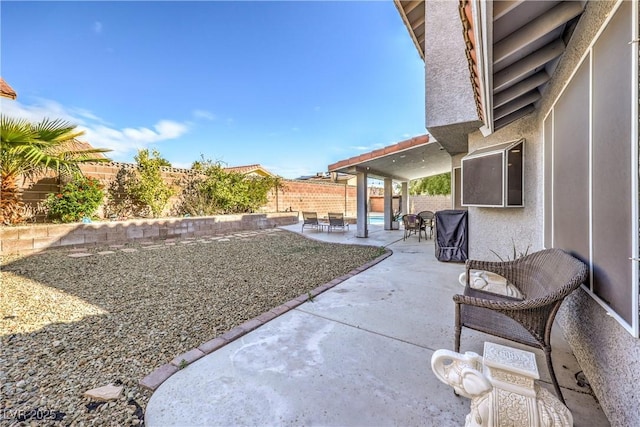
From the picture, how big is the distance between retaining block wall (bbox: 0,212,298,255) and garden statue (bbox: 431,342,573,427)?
32.0 feet

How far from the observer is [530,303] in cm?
203

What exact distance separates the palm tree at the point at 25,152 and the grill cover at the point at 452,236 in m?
10.1

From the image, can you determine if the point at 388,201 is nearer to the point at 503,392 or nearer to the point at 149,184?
the point at 149,184

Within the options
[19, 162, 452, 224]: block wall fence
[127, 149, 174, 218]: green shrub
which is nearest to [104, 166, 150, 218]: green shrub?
[127, 149, 174, 218]: green shrub

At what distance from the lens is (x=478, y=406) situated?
1.56 m

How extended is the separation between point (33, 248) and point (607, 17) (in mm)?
11070

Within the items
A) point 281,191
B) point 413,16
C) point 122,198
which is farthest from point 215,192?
point 413,16

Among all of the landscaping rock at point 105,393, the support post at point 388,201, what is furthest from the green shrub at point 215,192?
the landscaping rock at point 105,393

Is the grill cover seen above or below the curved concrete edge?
above

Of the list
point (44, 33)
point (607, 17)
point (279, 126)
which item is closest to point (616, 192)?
point (607, 17)

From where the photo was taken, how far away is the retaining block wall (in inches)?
264

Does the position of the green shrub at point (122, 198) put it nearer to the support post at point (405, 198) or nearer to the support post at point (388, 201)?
the support post at point (388, 201)

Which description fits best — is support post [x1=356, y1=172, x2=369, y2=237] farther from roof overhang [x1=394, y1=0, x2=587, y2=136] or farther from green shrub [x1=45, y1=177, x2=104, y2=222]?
green shrub [x1=45, y1=177, x2=104, y2=222]

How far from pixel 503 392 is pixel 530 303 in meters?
0.81
